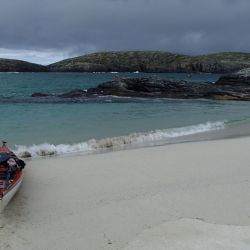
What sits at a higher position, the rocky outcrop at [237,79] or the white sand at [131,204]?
the rocky outcrop at [237,79]

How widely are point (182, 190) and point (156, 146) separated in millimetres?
6664

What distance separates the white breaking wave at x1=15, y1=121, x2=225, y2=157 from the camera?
16062 mm

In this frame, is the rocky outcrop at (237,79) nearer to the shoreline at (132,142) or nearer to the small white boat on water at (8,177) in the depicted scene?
the shoreline at (132,142)

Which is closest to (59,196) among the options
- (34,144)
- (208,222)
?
(208,222)

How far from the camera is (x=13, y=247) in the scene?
7562 millimetres

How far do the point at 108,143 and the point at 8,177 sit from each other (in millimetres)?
8225

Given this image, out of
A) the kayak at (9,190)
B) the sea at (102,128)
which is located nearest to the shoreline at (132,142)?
the sea at (102,128)

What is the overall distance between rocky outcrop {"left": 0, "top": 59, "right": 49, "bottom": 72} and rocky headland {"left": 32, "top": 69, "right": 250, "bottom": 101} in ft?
483

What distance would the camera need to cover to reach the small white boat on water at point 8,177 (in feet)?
29.3

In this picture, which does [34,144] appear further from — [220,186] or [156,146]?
[220,186]

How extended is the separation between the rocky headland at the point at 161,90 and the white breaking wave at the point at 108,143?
24.3 m

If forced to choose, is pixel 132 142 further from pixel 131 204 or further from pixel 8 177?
pixel 8 177

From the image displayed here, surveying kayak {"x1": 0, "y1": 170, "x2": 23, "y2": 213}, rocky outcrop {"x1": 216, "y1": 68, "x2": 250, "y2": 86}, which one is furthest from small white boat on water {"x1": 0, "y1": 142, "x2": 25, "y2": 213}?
rocky outcrop {"x1": 216, "y1": 68, "x2": 250, "y2": 86}

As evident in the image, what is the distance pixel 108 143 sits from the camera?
1786cm
